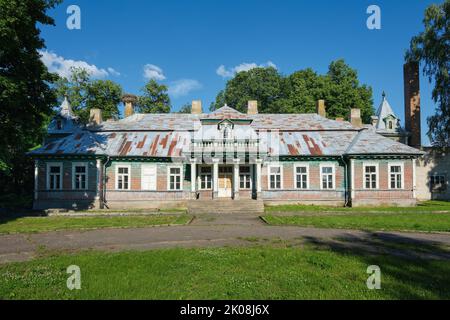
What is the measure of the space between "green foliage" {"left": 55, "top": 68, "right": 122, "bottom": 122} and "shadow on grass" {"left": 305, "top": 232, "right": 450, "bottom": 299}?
40.3 meters

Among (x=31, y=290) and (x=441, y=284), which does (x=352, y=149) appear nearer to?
(x=441, y=284)

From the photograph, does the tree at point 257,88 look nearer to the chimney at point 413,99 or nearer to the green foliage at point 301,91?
the green foliage at point 301,91

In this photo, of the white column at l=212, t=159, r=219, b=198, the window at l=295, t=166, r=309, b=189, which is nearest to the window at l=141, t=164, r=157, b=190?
the white column at l=212, t=159, r=219, b=198

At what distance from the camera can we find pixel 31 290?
5.36m

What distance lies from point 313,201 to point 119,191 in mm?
14043

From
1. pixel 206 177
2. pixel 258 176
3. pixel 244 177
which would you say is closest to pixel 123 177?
pixel 206 177

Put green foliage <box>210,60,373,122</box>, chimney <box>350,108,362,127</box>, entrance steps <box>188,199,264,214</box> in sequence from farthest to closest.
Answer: green foliage <box>210,60,373,122</box> → chimney <box>350,108,362,127</box> → entrance steps <box>188,199,264,214</box>

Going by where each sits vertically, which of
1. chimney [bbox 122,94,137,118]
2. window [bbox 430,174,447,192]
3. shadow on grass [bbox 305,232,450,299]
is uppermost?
chimney [bbox 122,94,137,118]

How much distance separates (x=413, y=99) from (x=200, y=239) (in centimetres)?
3132

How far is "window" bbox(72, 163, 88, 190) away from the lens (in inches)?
888

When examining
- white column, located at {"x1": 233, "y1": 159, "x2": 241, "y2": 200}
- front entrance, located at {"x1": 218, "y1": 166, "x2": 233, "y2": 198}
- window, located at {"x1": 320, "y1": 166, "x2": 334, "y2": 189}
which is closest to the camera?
white column, located at {"x1": 233, "y1": 159, "x2": 241, "y2": 200}

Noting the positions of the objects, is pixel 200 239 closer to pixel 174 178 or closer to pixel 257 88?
pixel 174 178

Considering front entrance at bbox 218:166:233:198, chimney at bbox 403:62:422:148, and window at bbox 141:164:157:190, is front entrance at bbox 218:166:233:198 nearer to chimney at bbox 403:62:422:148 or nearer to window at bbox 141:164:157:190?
window at bbox 141:164:157:190
